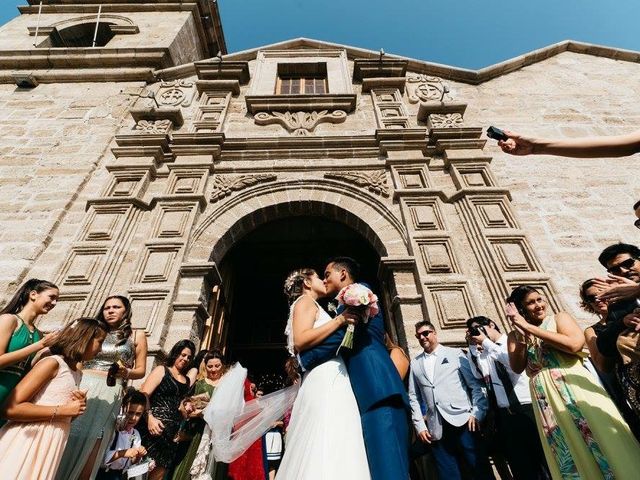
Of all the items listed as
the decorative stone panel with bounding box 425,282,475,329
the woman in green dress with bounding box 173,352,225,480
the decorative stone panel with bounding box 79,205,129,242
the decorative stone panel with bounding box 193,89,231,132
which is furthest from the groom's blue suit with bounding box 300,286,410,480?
the decorative stone panel with bounding box 193,89,231,132

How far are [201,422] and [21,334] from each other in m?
1.41

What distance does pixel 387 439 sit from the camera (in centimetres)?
156

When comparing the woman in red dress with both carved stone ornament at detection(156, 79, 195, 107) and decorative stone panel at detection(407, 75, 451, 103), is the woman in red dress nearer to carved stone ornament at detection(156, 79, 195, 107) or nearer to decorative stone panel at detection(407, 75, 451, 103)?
carved stone ornament at detection(156, 79, 195, 107)

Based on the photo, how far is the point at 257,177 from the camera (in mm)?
5758

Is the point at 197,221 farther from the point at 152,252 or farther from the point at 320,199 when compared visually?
the point at 320,199

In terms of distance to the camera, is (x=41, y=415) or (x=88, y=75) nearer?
(x=41, y=415)

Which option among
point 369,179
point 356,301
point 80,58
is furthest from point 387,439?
point 80,58

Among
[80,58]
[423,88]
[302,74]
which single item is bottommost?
[423,88]

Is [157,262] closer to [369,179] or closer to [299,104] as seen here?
[369,179]

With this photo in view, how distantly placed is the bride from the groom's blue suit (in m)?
0.04

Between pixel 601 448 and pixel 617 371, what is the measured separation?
0.43m

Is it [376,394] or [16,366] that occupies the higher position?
[16,366]

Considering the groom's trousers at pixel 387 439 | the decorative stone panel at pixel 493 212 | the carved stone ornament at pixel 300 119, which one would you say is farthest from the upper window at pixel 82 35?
the groom's trousers at pixel 387 439

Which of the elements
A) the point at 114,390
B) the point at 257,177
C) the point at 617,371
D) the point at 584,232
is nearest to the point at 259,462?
the point at 114,390
